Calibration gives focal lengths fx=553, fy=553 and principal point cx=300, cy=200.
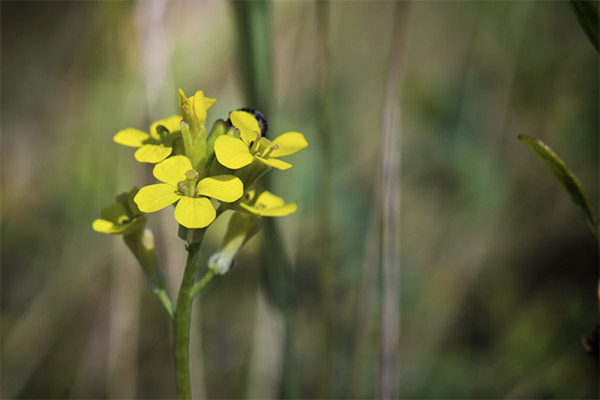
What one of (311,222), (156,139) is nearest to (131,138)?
(156,139)

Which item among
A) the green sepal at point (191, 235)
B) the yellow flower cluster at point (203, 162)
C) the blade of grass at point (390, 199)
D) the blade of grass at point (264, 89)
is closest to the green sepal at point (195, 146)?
the yellow flower cluster at point (203, 162)

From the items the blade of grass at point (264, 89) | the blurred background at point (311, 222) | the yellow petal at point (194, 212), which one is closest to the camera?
the yellow petal at point (194, 212)

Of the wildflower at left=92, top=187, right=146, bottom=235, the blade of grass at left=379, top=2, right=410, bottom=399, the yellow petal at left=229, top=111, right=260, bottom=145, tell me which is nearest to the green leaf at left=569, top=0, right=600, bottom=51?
the blade of grass at left=379, top=2, right=410, bottom=399

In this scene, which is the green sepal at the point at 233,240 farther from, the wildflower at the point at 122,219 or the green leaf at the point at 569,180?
the green leaf at the point at 569,180

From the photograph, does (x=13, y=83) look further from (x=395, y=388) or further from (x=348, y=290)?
(x=395, y=388)

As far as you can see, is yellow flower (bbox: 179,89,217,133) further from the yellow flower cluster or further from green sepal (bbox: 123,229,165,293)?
green sepal (bbox: 123,229,165,293)

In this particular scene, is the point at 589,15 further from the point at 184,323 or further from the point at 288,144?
the point at 184,323
